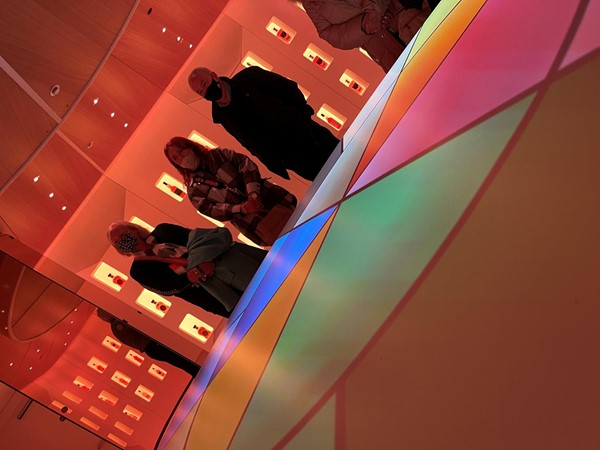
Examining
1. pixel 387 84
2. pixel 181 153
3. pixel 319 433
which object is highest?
pixel 387 84

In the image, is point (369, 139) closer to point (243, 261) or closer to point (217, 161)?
point (243, 261)

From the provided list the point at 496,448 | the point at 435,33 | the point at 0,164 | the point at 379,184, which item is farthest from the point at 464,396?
the point at 0,164

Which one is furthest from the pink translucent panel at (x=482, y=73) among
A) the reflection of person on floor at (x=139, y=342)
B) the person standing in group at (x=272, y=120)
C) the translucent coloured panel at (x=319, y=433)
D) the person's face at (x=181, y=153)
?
the reflection of person on floor at (x=139, y=342)

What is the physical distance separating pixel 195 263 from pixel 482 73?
13.7 feet

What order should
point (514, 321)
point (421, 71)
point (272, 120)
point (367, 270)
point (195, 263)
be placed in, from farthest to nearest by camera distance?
point (272, 120), point (195, 263), point (421, 71), point (367, 270), point (514, 321)

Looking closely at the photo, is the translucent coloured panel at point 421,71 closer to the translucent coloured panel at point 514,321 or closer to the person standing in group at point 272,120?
the translucent coloured panel at point 514,321

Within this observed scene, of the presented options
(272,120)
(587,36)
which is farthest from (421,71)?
(272,120)

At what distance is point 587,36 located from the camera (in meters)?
1.40

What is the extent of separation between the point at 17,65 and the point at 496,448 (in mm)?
6104

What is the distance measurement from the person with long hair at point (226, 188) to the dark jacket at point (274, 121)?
0.57m

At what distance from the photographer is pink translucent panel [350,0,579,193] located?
1.59m

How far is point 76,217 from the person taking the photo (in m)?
7.73

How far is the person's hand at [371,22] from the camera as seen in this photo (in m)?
6.17

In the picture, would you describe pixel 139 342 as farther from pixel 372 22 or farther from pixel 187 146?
pixel 372 22
